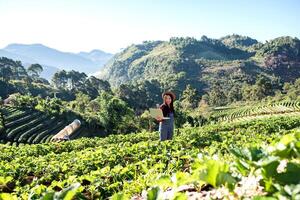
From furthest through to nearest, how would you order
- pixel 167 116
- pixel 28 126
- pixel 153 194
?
pixel 28 126 < pixel 167 116 < pixel 153 194

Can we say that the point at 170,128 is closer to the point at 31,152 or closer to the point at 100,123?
the point at 31,152

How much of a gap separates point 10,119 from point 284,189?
199 ft

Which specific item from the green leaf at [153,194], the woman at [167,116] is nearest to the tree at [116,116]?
the woman at [167,116]

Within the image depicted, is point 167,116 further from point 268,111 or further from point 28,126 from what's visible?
point 268,111

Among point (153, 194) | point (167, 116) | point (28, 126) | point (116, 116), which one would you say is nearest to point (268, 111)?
point (116, 116)

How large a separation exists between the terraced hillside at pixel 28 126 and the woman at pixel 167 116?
113ft

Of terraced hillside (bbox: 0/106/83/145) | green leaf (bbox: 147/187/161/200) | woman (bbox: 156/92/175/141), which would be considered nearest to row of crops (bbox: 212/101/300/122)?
terraced hillside (bbox: 0/106/83/145)

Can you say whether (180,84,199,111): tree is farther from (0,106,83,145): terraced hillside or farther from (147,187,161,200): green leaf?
(147,187,161,200): green leaf

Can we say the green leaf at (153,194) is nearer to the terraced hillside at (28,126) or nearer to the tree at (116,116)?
the terraced hillside at (28,126)

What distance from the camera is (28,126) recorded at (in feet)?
182

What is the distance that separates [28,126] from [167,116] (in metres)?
47.1

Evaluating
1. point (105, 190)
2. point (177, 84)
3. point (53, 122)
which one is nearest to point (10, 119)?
point (53, 122)

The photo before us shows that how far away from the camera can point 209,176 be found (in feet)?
6.71

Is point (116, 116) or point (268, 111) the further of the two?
point (116, 116)
